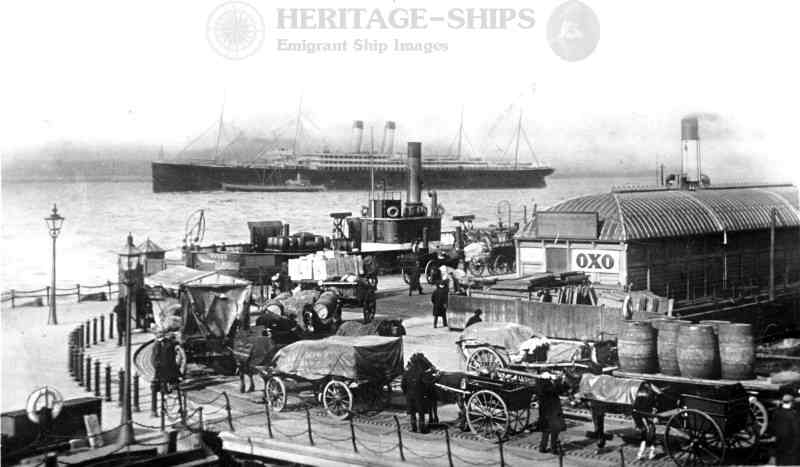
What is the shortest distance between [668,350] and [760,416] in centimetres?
166

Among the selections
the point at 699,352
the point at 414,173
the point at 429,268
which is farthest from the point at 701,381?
the point at 414,173

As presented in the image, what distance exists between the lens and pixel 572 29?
1825 cm

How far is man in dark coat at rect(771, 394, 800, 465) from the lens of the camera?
10.7m

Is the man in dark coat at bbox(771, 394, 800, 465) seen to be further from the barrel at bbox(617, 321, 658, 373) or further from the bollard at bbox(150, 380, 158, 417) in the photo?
the bollard at bbox(150, 380, 158, 417)

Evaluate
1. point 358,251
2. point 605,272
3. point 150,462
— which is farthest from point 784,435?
point 358,251

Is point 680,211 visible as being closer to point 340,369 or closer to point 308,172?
point 340,369

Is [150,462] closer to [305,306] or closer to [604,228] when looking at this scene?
[305,306]

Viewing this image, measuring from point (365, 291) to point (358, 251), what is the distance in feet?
38.5

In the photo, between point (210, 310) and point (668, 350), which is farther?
point (210, 310)

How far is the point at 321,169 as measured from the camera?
145375mm

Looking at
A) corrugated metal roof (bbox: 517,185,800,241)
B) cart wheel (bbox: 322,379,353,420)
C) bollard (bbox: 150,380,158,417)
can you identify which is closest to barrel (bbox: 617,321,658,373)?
cart wheel (bbox: 322,379,353,420)

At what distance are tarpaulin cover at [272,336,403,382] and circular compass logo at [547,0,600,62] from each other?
7.78 m

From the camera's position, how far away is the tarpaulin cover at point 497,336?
15883 mm

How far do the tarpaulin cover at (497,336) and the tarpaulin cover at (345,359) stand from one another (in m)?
1.84
